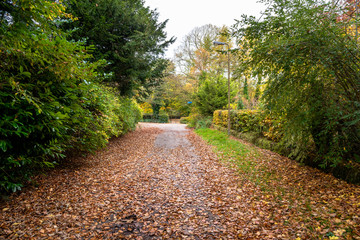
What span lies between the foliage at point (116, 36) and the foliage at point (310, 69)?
19.2 feet

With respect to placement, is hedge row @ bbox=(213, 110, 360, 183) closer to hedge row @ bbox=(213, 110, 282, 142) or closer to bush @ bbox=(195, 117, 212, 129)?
hedge row @ bbox=(213, 110, 282, 142)

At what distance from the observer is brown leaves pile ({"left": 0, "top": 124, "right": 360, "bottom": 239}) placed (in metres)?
3.11

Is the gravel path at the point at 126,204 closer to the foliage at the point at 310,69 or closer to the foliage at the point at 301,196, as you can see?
the foliage at the point at 301,196

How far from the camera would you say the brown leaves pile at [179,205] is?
3.11m

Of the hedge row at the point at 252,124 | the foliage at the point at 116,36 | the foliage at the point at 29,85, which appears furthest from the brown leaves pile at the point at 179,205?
the foliage at the point at 116,36

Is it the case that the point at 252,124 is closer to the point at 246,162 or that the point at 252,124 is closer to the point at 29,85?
the point at 246,162

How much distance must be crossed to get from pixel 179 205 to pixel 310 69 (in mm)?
4076

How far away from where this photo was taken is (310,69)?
4.03 metres

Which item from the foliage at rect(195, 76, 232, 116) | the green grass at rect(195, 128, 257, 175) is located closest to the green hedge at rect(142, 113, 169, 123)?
the foliage at rect(195, 76, 232, 116)

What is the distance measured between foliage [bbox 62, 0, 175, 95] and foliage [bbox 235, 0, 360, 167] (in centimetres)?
586

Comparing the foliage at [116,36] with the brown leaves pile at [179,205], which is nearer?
the brown leaves pile at [179,205]

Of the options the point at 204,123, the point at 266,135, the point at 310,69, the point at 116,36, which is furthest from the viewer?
the point at 204,123

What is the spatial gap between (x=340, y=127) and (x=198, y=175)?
12.9 feet

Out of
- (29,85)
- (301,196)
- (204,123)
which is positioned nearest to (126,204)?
(29,85)
